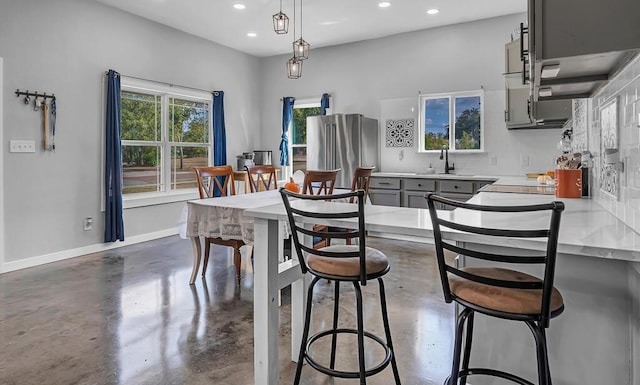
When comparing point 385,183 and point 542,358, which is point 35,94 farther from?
point 542,358

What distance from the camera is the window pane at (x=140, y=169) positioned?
534 cm

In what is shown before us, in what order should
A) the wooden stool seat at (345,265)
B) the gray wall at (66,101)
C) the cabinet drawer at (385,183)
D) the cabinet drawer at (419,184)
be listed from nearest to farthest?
the wooden stool seat at (345,265) → the gray wall at (66,101) → the cabinet drawer at (419,184) → the cabinet drawer at (385,183)

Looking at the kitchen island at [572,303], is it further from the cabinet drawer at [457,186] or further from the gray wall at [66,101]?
the gray wall at [66,101]

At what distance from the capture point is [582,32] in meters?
1.23

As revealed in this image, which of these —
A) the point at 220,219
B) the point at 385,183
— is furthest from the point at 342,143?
the point at 220,219

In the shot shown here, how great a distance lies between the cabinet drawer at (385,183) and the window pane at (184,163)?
2.90 m

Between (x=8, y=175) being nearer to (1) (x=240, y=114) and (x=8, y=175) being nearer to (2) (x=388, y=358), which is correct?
(1) (x=240, y=114)

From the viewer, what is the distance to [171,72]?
18.8 feet

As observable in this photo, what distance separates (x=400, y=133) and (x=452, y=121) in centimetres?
79

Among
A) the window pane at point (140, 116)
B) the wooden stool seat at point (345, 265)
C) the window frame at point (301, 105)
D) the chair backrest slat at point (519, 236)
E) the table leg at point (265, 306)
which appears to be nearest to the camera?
the chair backrest slat at point (519, 236)

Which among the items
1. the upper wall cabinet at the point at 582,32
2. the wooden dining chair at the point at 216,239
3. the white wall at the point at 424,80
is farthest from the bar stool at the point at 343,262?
the white wall at the point at 424,80

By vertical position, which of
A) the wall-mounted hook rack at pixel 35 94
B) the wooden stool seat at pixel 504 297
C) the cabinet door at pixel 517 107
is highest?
the wall-mounted hook rack at pixel 35 94

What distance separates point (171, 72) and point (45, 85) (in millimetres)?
1784

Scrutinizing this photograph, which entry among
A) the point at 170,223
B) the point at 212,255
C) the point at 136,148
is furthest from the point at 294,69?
the point at 170,223
